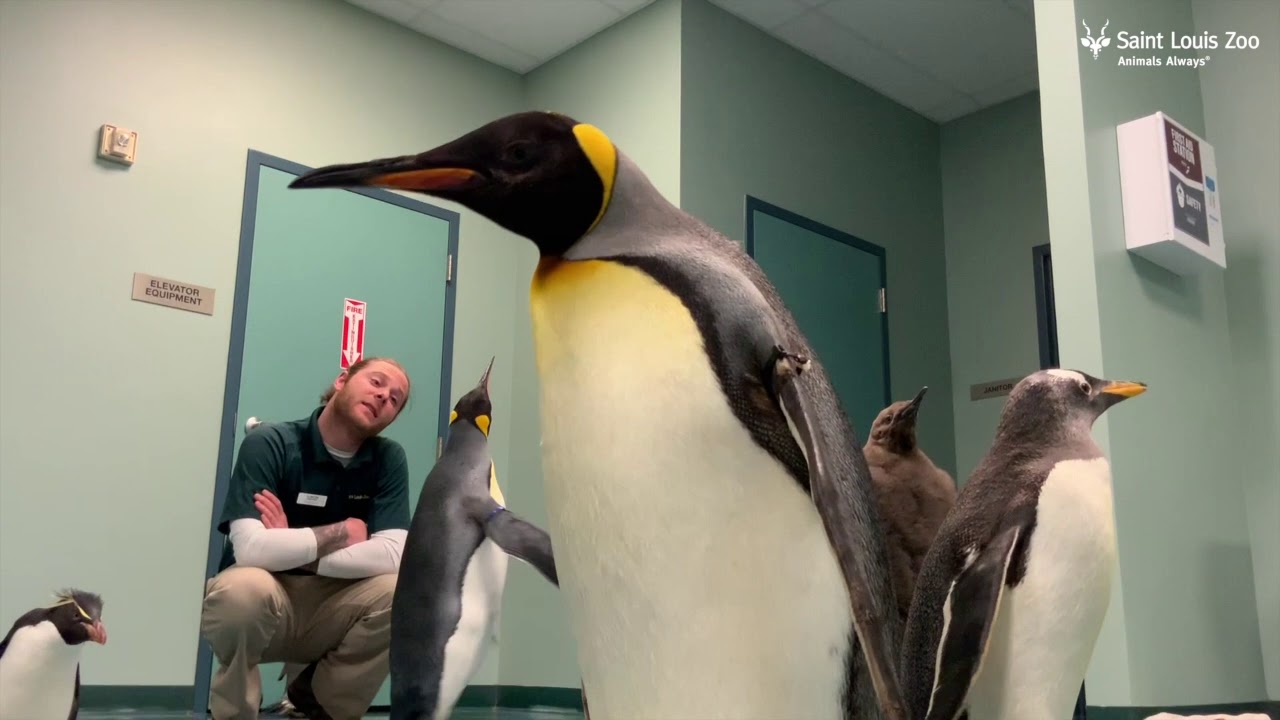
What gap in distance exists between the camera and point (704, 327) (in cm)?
95

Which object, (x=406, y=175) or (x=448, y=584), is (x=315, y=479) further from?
(x=406, y=175)

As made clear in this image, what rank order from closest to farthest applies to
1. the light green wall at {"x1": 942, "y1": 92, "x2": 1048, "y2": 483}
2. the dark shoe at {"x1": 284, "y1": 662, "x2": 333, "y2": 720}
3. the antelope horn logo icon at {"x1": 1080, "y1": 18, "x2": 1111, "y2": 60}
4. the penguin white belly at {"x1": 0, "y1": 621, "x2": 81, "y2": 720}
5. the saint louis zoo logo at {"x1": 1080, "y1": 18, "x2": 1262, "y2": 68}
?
the penguin white belly at {"x1": 0, "y1": 621, "x2": 81, "y2": 720}, the dark shoe at {"x1": 284, "y1": 662, "x2": 333, "y2": 720}, the antelope horn logo icon at {"x1": 1080, "y1": 18, "x2": 1111, "y2": 60}, the saint louis zoo logo at {"x1": 1080, "y1": 18, "x2": 1262, "y2": 68}, the light green wall at {"x1": 942, "y1": 92, "x2": 1048, "y2": 483}

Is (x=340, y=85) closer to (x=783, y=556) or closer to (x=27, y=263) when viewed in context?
(x=27, y=263)

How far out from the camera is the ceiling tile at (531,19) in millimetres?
4613

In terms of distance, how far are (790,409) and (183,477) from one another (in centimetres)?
353

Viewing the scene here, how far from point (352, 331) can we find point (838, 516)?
12.5 ft

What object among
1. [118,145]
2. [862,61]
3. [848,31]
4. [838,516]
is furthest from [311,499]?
[862,61]

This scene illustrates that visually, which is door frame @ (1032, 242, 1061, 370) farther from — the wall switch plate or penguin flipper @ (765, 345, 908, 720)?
penguin flipper @ (765, 345, 908, 720)

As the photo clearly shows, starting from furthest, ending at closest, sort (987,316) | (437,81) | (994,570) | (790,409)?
(987,316)
(437,81)
(994,570)
(790,409)

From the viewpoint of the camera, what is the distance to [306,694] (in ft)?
9.81

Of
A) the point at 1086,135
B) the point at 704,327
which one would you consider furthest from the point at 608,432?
the point at 1086,135

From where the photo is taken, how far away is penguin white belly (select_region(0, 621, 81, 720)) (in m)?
2.29

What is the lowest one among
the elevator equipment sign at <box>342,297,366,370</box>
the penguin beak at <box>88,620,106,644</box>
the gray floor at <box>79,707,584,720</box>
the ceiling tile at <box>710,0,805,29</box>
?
the gray floor at <box>79,707,584,720</box>

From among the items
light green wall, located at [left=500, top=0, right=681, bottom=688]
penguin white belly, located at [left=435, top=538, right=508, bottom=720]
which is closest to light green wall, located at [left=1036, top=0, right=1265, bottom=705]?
light green wall, located at [left=500, top=0, right=681, bottom=688]
